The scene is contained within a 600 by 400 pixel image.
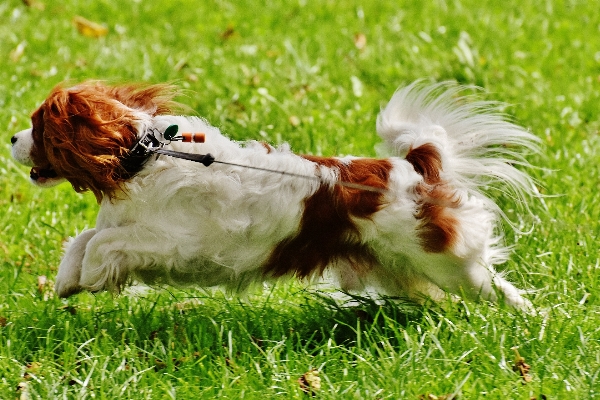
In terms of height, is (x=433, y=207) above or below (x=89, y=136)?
below

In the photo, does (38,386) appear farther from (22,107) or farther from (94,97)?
(22,107)

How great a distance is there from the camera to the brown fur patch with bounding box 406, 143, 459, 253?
4.13m

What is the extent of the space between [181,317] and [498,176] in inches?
61.6

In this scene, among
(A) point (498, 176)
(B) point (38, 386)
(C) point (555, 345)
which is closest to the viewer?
(B) point (38, 386)

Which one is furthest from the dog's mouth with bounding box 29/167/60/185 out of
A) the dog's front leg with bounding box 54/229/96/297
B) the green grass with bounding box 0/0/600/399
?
the green grass with bounding box 0/0/600/399

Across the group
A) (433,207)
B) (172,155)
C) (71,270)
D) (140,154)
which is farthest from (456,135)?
(71,270)

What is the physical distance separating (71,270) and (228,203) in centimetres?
75

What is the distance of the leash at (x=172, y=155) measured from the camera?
396 cm

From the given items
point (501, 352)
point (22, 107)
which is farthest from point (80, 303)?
point (22, 107)

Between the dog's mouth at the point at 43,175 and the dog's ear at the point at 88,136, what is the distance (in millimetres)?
84

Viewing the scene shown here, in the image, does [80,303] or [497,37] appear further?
[497,37]

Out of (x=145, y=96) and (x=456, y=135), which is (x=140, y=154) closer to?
(x=145, y=96)

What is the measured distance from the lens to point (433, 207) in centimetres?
414

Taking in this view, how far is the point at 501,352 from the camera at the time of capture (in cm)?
386
